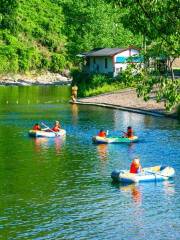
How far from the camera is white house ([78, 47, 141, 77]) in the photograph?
4523 inches

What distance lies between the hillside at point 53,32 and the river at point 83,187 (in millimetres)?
85573

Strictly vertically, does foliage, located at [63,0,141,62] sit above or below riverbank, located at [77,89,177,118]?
above

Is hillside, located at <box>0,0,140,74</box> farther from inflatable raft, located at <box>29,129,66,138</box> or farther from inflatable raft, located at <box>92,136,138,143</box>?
inflatable raft, located at <box>92,136,138,143</box>

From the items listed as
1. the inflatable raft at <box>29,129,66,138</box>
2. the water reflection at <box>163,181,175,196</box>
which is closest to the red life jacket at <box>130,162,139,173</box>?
the water reflection at <box>163,181,175,196</box>

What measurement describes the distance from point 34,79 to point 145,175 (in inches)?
4502

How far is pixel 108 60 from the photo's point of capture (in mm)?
115750

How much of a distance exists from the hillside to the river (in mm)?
85573

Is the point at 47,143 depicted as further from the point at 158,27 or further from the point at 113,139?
the point at 158,27

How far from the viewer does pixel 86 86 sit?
354ft

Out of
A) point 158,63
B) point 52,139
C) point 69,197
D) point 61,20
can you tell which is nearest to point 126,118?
point 52,139

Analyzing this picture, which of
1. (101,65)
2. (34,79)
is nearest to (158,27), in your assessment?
(101,65)

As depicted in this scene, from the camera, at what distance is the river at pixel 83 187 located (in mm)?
33438

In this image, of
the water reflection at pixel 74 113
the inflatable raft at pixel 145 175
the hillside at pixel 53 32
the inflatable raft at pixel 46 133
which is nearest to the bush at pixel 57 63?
the hillside at pixel 53 32

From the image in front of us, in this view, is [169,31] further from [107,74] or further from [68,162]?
[107,74]
